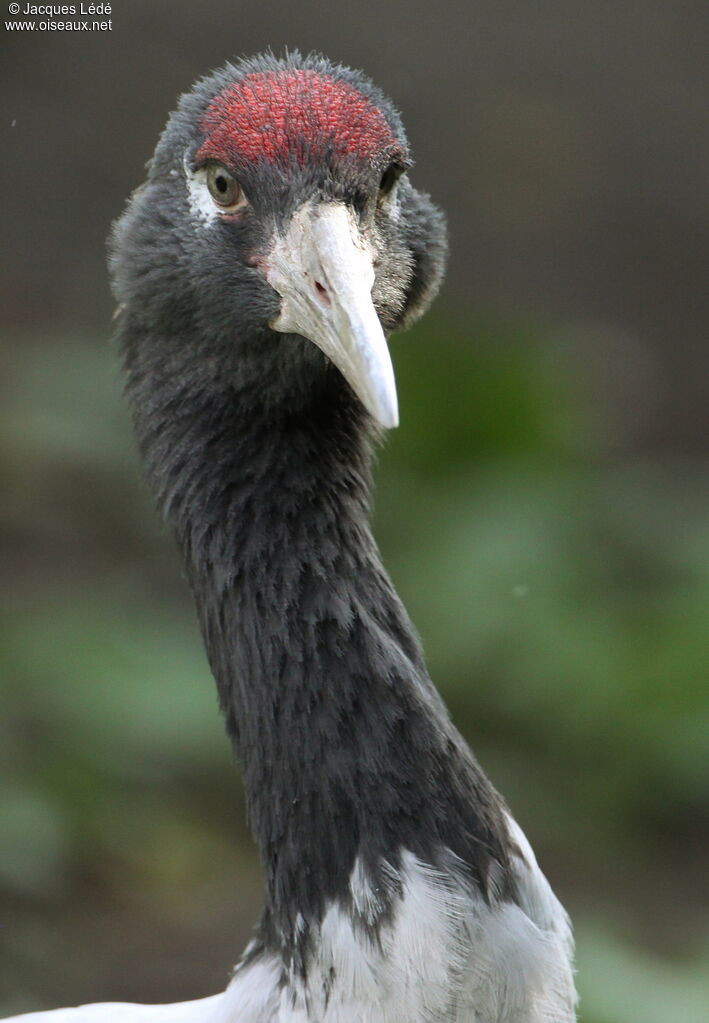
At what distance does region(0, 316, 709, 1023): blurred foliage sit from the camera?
5.61m

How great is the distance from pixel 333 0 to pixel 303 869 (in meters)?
8.02

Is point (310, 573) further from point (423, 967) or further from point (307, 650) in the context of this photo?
point (423, 967)

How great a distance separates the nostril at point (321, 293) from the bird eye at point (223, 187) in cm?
33

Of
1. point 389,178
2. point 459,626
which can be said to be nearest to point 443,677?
point 459,626

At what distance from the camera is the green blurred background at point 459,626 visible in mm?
5633

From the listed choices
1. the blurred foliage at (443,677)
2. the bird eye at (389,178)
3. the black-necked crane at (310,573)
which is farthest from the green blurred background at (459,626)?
the bird eye at (389,178)

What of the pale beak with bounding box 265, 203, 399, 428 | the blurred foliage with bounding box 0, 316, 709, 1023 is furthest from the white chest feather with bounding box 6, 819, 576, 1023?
the blurred foliage with bounding box 0, 316, 709, 1023

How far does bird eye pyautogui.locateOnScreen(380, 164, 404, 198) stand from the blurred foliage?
294 centimetres

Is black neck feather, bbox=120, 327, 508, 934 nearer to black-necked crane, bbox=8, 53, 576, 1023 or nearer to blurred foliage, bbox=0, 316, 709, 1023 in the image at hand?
black-necked crane, bbox=8, 53, 576, 1023

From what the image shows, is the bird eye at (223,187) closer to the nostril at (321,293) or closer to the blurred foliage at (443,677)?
the nostril at (321,293)

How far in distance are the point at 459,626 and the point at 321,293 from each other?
145 inches

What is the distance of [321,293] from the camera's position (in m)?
2.71

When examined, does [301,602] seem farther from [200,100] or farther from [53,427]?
[53,427]

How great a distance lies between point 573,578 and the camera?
638cm
